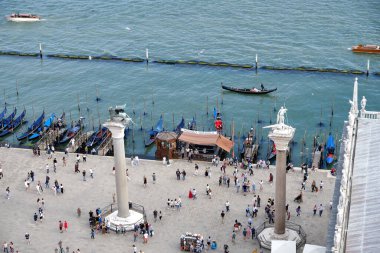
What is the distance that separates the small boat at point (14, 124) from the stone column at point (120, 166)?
99.8ft

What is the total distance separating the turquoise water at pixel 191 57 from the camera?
104125 millimetres

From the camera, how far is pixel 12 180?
262 feet

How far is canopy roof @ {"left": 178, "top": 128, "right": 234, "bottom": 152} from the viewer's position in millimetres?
84688

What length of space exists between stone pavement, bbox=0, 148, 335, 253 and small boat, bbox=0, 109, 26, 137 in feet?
32.4

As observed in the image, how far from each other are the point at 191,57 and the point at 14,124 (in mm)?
36484

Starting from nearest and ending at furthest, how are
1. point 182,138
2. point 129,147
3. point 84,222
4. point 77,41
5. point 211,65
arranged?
point 84,222, point 182,138, point 129,147, point 211,65, point 77,41

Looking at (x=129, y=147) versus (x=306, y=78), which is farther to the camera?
(x=306, y=78)

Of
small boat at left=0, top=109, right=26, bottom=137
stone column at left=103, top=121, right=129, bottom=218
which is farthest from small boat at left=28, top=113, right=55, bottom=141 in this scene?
stone column at left=103, top=121, right=129, bottom=218

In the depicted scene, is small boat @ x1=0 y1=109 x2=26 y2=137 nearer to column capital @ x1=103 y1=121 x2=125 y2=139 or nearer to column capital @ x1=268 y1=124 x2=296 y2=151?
column capital @ x1=103 y1=121 x2=125 y2=139

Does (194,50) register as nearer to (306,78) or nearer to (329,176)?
(306,78)

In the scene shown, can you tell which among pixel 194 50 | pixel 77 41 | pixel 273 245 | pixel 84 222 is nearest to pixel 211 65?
pixel 194 50

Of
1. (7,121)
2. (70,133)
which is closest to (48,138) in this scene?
(70,133)

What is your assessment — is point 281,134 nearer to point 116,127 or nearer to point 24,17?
point 116,127

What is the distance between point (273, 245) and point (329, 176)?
21421mm
